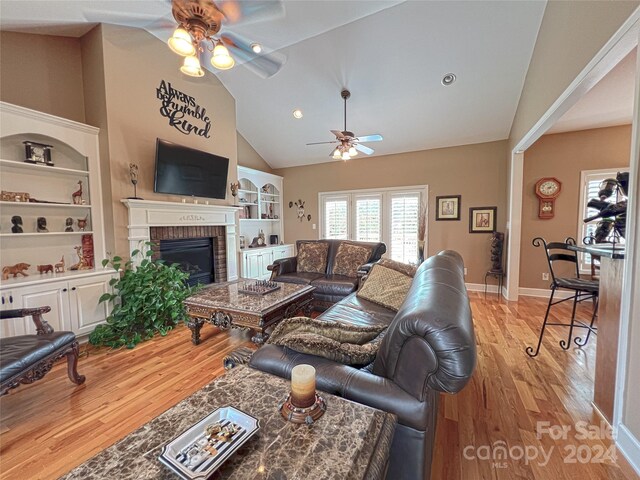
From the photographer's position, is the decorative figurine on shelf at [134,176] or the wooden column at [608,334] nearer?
the wooden column at [608,334]

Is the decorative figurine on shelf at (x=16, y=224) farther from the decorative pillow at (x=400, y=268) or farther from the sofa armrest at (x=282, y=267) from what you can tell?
the decorative pillow at (x=400, y=268)

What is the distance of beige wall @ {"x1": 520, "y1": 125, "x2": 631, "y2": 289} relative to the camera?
4082mm

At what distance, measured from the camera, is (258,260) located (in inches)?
219

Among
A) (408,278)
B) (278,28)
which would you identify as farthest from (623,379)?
(278,28)

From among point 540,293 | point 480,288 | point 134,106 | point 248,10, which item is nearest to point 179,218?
point 134,106

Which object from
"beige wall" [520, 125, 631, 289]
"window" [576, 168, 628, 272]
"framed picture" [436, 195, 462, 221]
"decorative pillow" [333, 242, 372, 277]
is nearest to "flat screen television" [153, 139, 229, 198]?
"decorative pillow" [333, 242, 372, 277]

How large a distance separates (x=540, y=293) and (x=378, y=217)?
123 inches

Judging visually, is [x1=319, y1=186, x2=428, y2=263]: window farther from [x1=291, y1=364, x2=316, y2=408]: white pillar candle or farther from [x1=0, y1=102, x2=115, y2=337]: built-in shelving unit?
[x1=291, y1=364, x2=316, y2=408]: white pillar candle

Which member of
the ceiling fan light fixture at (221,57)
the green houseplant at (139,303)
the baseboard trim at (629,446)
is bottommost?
the baseboard trim at (629,446)

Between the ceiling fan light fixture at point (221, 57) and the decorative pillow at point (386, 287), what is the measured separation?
7.88 feet

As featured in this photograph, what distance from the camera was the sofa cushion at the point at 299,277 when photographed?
3.76 metres

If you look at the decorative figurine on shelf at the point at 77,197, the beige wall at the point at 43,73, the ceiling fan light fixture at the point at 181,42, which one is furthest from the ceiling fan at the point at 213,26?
the decorative figurine on shelf at the point at 77,197

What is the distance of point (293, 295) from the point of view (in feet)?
9.24

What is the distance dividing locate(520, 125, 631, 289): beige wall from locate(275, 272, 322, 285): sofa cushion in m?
3.73
